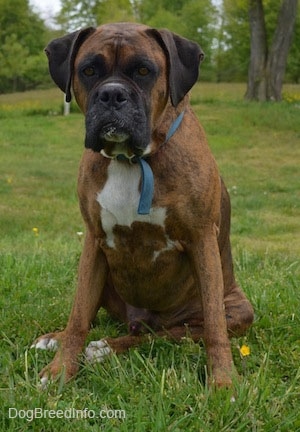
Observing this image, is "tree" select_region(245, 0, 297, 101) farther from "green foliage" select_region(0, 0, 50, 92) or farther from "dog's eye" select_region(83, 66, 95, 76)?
"green foliage" select_region(0, 0, 50, 92)

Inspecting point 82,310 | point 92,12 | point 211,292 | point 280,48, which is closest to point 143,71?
point 211,292

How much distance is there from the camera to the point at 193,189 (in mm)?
2984

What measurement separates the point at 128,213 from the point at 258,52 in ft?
57.7

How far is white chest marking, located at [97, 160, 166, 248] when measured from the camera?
3.00 m

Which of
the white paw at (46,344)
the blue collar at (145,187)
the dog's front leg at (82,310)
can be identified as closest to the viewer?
the blue collar at (145,187)

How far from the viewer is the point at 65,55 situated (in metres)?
3.04

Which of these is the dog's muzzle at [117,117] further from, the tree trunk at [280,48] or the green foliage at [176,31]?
the green foliage at [176,31]

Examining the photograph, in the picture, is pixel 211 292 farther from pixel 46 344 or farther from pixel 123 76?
pixel 123 76

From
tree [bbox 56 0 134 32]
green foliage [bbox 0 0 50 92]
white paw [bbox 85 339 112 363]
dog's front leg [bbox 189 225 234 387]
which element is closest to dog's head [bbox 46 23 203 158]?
dog's front leg [bbox 189 225 234 387]

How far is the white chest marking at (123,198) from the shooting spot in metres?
3.00

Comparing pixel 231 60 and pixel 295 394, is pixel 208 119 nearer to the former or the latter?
pixel 295 394

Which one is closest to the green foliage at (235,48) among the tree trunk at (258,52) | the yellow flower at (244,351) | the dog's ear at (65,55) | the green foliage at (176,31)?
the green foliage at (176,31)

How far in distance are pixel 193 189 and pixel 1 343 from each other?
1.16 m

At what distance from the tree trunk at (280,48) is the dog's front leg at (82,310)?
55.0ft
